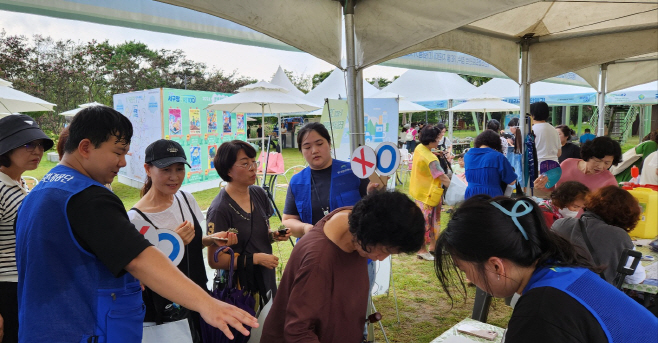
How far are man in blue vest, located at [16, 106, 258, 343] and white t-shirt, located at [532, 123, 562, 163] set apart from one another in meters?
4.92

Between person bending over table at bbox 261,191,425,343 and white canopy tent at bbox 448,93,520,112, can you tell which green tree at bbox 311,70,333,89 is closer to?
white canopy tent at bbox 448,93,520,112

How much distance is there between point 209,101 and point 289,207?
846cm

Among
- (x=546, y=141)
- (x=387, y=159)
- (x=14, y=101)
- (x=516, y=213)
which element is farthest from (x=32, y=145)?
(x=14, y=101)

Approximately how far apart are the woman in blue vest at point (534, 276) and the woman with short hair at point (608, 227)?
1565 mm

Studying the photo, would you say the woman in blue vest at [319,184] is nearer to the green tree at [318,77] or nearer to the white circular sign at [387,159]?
the white circular sign at [387,159]

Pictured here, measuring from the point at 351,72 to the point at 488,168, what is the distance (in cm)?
217

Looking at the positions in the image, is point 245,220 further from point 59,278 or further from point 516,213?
point 516,213

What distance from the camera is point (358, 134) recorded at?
307 cm

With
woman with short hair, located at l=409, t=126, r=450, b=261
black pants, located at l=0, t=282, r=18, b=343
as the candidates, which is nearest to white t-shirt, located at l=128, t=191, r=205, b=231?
black pants, located at l=0, t=282, r=18, b=343

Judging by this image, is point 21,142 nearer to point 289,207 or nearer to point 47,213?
point 47,213

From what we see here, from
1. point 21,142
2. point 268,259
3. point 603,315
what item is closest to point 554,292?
point 603,315

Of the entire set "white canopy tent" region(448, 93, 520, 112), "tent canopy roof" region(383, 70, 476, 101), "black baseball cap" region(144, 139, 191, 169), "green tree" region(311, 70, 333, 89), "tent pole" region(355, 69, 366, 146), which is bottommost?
"black baseball cap" region(144, 139, 191, 169)

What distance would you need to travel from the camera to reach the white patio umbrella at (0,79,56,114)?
6.36 meters

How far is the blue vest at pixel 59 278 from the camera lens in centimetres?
116
